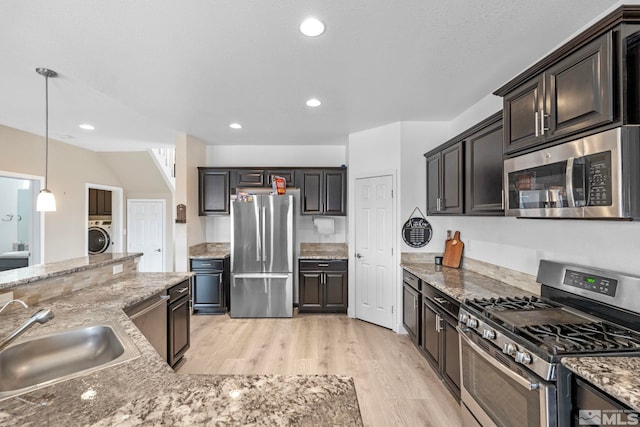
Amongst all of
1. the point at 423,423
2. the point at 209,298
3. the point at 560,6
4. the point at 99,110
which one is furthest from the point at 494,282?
the point at 99,110

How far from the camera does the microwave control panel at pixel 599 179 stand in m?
1.31

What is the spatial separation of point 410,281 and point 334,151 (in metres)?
2.62

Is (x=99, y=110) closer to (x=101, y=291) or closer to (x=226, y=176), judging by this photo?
(x=226, y=176)

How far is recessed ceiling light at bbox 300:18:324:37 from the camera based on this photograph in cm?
176

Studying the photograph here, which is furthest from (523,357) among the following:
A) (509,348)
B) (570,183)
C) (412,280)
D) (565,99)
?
(412,280)

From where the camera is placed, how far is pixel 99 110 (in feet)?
11.1

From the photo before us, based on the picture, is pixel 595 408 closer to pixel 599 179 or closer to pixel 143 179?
pixel 599 179

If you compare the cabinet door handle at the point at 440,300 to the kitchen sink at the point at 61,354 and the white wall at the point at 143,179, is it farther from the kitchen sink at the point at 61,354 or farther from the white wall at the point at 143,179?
the white wall at the point at 143,179

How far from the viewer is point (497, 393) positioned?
5.24 ft

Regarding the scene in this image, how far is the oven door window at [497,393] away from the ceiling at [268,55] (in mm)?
1957

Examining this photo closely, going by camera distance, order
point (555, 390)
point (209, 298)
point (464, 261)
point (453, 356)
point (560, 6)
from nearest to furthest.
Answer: point (555, 390) < point (560, 6) < point (453, 356) < point (464, 261) < point (209, 298)

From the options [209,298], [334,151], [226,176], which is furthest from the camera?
[334,151]

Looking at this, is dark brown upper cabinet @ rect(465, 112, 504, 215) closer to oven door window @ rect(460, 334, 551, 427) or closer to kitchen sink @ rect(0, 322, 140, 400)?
oven door window @ rect(460, 334, 551, 427)

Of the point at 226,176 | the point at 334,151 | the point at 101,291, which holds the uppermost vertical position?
the point at 334,151
